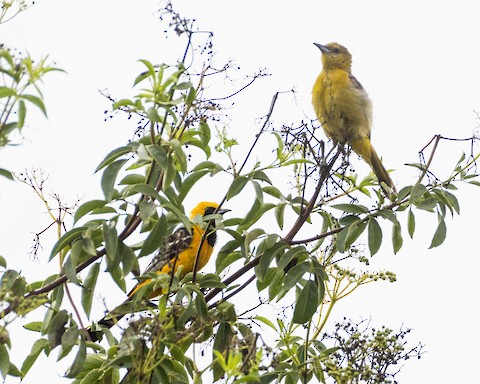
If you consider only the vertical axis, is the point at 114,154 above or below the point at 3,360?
above

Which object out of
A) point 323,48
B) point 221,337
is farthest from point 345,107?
point 221,337

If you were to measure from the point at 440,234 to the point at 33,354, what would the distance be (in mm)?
1431

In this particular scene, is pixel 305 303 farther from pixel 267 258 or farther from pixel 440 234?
pixel 440 234

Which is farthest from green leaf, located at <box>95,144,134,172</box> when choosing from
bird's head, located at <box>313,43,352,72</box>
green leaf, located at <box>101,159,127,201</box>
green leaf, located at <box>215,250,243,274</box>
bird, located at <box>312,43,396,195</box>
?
bird's head, located at <box>313,43,352,72</box>

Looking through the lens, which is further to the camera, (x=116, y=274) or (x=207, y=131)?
(x=207, y=131)

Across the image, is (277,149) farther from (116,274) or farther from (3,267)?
(3,267)

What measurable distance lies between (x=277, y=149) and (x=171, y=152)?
56 cm

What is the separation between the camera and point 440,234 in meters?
2.89

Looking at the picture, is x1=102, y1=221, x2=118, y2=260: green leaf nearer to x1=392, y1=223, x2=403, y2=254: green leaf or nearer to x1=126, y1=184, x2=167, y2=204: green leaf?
x1=126, y1=184, x2=167, y2=204: green leaf

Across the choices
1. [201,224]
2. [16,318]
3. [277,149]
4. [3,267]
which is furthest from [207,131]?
[16,318]

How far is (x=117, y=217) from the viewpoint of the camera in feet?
8.12

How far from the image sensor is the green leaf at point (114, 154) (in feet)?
7.80

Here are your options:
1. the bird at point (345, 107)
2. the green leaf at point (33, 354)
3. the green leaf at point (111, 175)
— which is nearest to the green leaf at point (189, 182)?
the green leaf at point (111, 175)

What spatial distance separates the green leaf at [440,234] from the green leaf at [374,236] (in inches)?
8.8
